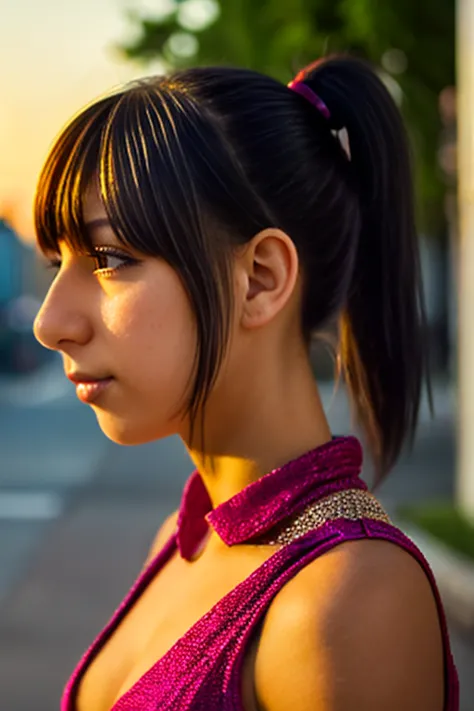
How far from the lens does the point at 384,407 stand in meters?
1.49

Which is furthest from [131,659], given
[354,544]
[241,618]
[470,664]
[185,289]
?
[470,664]

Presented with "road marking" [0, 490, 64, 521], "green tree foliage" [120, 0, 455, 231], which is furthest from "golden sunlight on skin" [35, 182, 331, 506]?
"road marking" [0, 490, 64, 521]

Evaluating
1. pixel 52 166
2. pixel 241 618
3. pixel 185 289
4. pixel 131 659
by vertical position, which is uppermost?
pixel 52 166

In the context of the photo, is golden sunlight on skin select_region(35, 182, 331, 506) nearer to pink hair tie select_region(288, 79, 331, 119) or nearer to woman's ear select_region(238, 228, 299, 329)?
woman's ear select_region(238, 228, 299, 329)

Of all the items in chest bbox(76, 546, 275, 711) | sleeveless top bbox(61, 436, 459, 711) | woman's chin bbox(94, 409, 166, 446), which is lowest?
chest bbox(76, 546, 275, 711)

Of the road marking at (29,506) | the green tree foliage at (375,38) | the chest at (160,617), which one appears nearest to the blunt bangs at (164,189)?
the chest at (160,617)

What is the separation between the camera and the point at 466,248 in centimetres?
610

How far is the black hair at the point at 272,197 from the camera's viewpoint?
119 cm

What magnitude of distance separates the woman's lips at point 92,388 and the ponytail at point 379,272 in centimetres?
40

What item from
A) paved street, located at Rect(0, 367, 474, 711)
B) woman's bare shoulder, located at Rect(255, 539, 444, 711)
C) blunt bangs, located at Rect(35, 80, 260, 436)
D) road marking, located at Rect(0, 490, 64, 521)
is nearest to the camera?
woman's bare shoulder, located at Rect(255, 539, 444, 711)

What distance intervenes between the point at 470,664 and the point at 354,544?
12.2 feet

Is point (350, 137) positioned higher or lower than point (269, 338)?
higher

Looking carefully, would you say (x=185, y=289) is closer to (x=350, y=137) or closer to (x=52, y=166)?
(x=52, y=166)

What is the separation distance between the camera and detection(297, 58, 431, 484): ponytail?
138 centimetres
